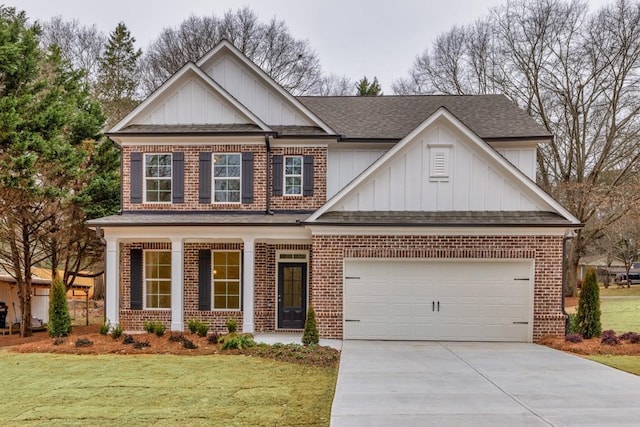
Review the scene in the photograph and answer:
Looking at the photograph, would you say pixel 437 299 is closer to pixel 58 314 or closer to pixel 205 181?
pixel 205 181

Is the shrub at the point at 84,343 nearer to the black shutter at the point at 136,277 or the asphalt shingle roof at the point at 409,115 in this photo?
the black shutter at the point at 136,277

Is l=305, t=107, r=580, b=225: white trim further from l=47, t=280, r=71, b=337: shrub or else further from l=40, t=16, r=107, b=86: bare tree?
l=40, t=16, r=107, b=86: bare tree

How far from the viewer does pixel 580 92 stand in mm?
27078

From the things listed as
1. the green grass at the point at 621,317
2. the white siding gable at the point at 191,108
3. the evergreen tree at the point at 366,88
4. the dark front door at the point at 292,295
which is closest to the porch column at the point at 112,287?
the white siding gable at the point at 191,108

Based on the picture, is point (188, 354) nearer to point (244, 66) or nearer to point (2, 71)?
point (244, 66)

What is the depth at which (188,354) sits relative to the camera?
11.5 meters

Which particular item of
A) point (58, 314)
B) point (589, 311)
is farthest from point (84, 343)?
point (589, 311)

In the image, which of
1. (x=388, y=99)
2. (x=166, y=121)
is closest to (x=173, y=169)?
(x=166, y=121)

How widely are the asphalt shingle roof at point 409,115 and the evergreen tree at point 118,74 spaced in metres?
15.0

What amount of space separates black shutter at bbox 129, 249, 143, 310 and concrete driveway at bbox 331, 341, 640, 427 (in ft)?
22.8

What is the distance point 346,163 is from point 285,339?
6.04m

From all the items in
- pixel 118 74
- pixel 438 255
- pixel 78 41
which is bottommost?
pixel 438 255

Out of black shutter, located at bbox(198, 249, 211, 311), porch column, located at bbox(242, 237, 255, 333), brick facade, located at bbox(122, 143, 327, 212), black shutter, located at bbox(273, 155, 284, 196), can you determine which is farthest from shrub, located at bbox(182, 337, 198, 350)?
black shutter, located at bbox(273, 155, 284, 196)

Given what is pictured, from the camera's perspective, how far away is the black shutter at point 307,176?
15711 millimetres
